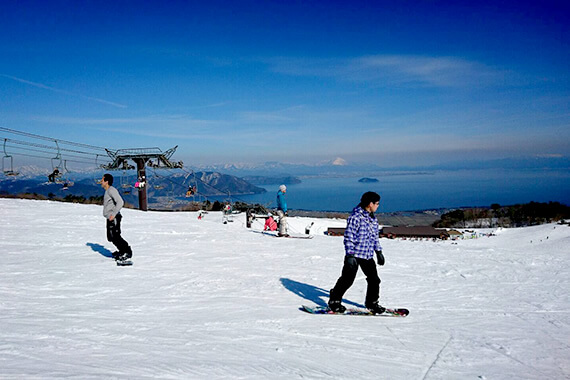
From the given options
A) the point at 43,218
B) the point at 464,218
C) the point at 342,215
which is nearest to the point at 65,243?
the point at 43,218

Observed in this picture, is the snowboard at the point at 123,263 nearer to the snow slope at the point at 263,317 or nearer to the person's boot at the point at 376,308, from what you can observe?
the snow slope at the point at 263,317

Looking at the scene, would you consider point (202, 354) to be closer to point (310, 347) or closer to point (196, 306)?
point (310, 347)

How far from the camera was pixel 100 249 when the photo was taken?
10.6 m

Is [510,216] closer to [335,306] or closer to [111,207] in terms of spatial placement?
[335,306]

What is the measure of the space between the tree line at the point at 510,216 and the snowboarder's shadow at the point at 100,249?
126 ft

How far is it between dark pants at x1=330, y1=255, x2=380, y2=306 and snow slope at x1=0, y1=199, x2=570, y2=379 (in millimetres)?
360

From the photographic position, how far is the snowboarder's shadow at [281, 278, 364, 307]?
21.6ft

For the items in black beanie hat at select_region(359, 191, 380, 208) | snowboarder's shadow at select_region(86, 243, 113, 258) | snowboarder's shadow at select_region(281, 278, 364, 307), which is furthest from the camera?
snowboarder's shadow at select_region(86, 243, 113, 258)

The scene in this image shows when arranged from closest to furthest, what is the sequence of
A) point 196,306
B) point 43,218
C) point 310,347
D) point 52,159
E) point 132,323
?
1. point 310,347
2. point 132,323
3. point 196,306
4. point 43,218
5. point 52,159

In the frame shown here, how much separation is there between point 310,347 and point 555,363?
2.60 meters

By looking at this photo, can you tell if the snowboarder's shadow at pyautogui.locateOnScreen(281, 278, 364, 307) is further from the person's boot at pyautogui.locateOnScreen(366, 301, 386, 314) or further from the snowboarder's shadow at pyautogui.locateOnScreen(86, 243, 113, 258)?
the snowboarder's shadow at pyautogui.locateOnScreen(86, 243, 113, 258)

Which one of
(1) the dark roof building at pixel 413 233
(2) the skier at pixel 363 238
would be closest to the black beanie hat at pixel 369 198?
(2) the skier at pixel 363 238

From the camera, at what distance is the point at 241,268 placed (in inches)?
355

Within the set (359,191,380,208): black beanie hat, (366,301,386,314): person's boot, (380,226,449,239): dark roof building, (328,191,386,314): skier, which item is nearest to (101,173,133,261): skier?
(328,191,386,314): skier
